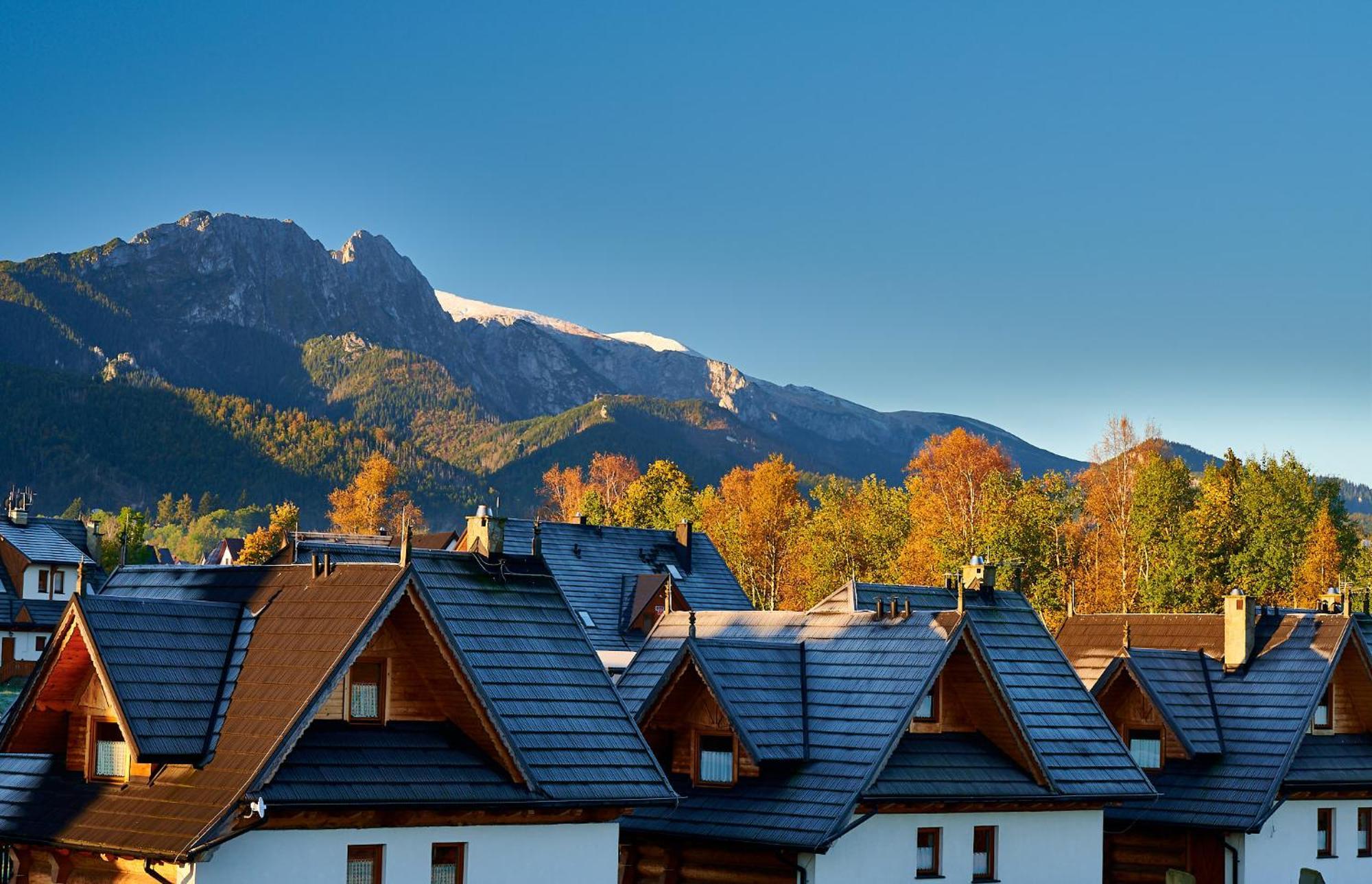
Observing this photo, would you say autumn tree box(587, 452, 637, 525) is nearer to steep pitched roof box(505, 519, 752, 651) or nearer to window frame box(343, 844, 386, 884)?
steep pitched roof box(505, 519, 752, 651)

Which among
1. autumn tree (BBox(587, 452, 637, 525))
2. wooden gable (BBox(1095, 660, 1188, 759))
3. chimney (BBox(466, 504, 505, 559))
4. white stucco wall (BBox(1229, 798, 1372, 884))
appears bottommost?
white stucco wall (BBox(1229, 798, 1372, 884))

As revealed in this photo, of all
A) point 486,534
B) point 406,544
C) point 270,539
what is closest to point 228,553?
point 270,539

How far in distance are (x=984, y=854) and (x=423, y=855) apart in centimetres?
1094

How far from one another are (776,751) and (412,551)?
7716mm

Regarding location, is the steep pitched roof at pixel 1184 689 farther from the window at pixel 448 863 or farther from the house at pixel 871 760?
the window at pixel 448 863

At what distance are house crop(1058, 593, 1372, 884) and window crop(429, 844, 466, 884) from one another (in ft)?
52.3

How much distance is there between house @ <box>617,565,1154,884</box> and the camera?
27.8 meters

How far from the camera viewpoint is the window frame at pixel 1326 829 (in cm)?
3519

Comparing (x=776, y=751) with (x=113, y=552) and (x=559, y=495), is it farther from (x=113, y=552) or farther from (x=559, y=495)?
(x=559, y=495)

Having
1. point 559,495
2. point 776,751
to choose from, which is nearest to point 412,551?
point 776,751

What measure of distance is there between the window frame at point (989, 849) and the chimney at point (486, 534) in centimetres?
908

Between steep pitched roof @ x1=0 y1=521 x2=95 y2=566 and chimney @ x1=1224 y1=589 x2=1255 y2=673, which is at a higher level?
steep pitched roof @ x1=0 y1=521 x2=95 y2=566

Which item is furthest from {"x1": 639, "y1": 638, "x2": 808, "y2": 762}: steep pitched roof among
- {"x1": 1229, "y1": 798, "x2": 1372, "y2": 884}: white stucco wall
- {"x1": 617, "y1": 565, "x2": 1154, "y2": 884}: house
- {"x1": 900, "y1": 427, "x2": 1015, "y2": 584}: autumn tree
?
{"x1": 900, "y1": 427, "x2": 1015, "y2": 584}: autumn tree

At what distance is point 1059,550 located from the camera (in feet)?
316
